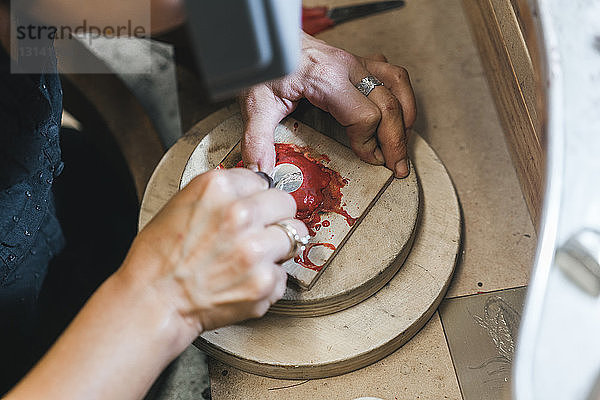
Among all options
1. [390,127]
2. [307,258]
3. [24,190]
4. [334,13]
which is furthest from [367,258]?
[334,13]

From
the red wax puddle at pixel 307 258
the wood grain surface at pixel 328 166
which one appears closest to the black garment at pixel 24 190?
the wood grain surface at pixel 328 166

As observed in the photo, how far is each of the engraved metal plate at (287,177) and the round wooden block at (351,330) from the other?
16 centimetres

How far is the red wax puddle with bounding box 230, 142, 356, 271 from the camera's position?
→ 1039 mm

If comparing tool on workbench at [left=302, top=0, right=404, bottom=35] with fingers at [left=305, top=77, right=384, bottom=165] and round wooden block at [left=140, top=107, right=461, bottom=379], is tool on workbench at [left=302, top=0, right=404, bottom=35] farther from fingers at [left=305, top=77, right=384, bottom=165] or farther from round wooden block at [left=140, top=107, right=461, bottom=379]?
round wooden block at [left=140, top=107, right=461, bottom=379]

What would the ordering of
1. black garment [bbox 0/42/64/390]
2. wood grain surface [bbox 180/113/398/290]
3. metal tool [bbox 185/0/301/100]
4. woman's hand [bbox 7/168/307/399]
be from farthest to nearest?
wood grain surface [bbox 180/113/398/290]
black garment [bbox 0/42/64/390]
woman's hand [bbox 7/168/307/399]
metal tool [bbox 185/0/301/100]

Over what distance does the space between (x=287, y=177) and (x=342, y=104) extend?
0.16 metres

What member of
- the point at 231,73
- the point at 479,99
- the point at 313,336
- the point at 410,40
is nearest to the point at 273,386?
the point at 313,336

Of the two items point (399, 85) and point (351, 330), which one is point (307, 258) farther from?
point (399, 85)

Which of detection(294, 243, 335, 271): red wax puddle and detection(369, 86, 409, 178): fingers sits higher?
detection(369, 86, 409, 178): fingers

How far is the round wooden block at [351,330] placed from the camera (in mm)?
1009

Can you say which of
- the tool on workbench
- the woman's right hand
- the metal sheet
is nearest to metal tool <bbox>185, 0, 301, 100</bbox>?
the woman's right hand

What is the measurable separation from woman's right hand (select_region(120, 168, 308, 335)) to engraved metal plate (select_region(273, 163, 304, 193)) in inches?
9.9

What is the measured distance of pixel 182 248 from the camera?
773 millimetres

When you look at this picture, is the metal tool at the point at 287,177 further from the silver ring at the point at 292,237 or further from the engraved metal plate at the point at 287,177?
the silver ring at the point at 292,237
